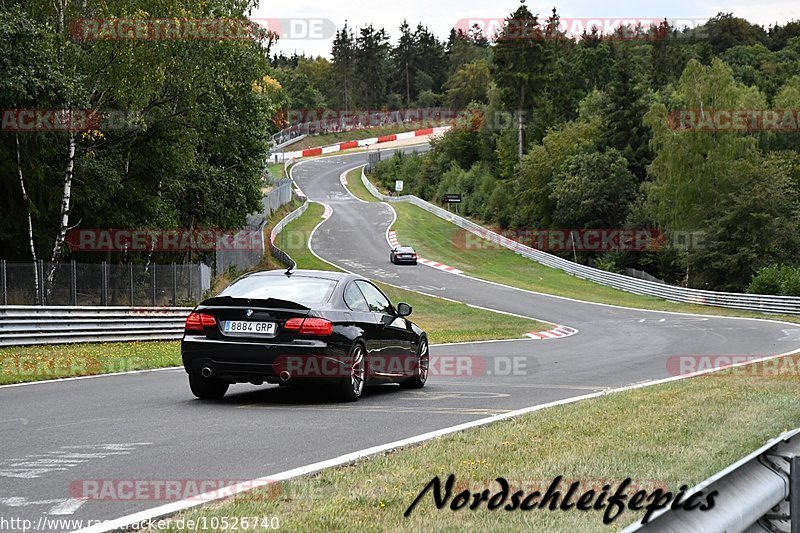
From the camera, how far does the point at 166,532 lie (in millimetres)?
5148

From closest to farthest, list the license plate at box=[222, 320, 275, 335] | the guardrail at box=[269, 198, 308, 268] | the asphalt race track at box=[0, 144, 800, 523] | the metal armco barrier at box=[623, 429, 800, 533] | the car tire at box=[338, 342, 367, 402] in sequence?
the metal armco barrier at box=[623, 429, 800, 533] < the asphalt race track at box=[0, 144, 800, 523] < the license plate at box=[222, 320, 275, 335] < the car tire at box=[338, 342, 367, 402] < the guardrail at box=[269, 198, 308, 268]

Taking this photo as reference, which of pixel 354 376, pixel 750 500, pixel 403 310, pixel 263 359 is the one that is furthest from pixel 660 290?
pixel 750 500

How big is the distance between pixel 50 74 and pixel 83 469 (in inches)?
843

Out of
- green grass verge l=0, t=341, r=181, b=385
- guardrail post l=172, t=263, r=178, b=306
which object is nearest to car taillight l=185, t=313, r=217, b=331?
green grass verge l=0, t=341, r=181, b=385

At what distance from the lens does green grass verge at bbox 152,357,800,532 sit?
5.38 meters

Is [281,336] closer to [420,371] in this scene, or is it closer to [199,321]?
[199,321]

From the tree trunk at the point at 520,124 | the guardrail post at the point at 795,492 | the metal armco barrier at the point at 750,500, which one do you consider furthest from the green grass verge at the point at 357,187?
the guardrail post at the point at 795,492

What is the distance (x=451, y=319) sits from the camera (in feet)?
133

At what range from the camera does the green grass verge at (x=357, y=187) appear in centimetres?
9971

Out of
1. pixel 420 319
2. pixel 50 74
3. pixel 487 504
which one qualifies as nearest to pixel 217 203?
pixel 420 319

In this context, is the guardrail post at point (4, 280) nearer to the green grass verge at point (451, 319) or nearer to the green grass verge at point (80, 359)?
the green grass verge at point (80, 359)

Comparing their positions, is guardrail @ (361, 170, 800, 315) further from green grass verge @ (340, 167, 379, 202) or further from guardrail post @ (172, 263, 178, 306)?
guardrail post @ (172, 263, 178, 306)

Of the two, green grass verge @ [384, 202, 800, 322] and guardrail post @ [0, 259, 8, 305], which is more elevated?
guardrail post @ [0, 259, 8, 305]

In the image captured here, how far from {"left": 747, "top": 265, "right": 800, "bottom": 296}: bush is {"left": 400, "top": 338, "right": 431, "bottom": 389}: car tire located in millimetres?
41393
